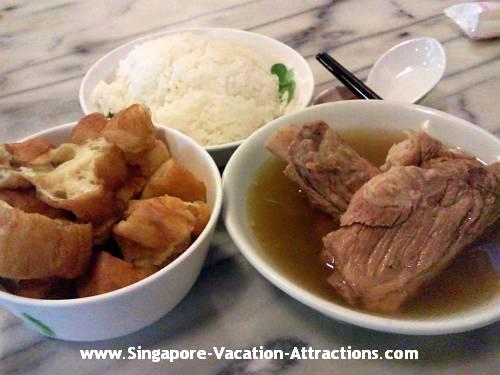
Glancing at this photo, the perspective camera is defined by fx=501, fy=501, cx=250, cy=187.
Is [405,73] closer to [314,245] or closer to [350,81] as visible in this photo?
[350,81]

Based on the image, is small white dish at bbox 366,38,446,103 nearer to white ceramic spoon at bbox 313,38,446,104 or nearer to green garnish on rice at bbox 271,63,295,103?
white ceramic spoon at bbox 313,38,446,104

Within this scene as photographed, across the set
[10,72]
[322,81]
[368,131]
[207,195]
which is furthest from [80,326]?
[10,72]

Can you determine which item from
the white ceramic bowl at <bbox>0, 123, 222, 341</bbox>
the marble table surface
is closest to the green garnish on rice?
the marble table surface

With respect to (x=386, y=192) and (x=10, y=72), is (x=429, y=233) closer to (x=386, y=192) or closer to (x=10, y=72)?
(x=386, y=192)

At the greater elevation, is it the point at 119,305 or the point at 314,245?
the point at 119,305

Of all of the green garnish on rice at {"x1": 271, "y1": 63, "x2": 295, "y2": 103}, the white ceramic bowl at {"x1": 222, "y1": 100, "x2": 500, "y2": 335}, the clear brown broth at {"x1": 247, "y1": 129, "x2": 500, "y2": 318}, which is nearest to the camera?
the white ceramic bowl at {"x1": 222, "y1": 100, "x2": 500, "y2": 335}

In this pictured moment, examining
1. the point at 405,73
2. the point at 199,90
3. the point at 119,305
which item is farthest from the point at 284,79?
the point at 119,305
